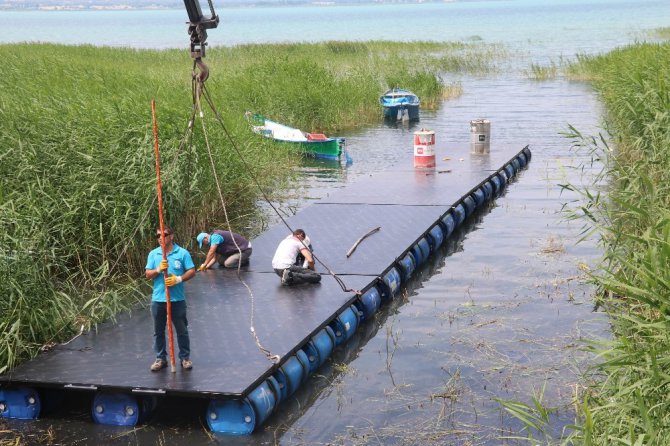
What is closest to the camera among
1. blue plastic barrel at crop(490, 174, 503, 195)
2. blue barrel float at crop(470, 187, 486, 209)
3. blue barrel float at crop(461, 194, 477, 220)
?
blue barrel float at crop(461, 194, 477, 220)

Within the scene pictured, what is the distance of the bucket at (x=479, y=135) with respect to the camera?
25766 millimetres

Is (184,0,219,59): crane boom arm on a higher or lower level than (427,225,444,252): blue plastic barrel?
higher

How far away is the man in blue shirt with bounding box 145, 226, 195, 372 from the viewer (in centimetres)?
1080

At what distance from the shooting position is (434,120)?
3775 cm

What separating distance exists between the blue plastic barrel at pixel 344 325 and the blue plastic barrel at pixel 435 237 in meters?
4.50

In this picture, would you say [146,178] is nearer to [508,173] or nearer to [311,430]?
[311,430]

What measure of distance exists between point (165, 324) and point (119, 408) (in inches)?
41.8

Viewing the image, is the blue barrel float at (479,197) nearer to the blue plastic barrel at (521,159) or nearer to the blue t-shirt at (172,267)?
the blue plastic barrel at (521,159)

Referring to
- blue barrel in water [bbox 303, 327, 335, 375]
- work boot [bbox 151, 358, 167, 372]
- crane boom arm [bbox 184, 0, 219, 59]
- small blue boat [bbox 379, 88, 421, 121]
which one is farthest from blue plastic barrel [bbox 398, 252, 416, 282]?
A: small blue boat [bbox 379, 88, 421, 121]

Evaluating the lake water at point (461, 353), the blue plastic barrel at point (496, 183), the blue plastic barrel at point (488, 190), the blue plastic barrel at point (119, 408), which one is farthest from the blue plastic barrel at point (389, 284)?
the blue plastic barrel at point (496, 183)

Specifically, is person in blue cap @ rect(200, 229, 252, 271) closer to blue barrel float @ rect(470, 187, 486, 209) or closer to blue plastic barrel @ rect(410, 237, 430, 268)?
blue plastic barrel @ rect(410, 237, 430, 268)

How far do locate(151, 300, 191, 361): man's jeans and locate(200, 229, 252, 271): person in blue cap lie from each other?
410 cm

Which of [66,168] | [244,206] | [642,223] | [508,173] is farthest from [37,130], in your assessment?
[508,173]

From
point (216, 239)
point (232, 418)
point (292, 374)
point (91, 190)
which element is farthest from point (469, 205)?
point (232, 418)
